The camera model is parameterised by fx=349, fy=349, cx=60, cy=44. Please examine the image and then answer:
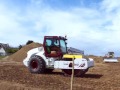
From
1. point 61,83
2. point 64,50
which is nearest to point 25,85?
point 61,83

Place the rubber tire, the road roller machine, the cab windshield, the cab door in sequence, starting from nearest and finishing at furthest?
the road roller machine
the rubber tire
the cab door
the cab windshield

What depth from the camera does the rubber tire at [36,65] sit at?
21594 millimetres

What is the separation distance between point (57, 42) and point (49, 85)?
6.24m

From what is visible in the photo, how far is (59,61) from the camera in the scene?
21.0 metres

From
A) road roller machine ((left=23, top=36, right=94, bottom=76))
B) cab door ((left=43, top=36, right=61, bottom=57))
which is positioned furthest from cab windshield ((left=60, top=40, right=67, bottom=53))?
cab door ((left=43, top=36, right=61, bottom=57))

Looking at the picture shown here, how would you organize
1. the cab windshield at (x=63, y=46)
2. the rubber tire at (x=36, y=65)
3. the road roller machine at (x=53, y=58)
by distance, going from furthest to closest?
the cab windshield at (x=63, y=46) → the rubber tire at (x=36, y=65) → the road roller machine at (x=53, y=58)

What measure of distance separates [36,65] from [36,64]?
0.07 metres

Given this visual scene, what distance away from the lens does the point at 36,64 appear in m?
22.2

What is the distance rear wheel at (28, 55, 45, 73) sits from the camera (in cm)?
2159

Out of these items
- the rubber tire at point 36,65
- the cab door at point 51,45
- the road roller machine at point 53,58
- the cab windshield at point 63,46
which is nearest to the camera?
the road roller machine at point 53,58

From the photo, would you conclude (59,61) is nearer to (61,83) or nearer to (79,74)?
(79,74)

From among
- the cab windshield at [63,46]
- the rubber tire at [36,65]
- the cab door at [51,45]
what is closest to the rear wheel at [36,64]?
the rubber tire at [36,65]

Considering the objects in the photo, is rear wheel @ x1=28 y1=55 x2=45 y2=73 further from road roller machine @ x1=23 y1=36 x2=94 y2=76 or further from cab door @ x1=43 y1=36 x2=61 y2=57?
cab door @ x1=43 y1=36 x2=61 y2=57

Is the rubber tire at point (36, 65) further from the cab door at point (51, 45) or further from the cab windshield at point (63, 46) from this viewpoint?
the cab windshield at point (63, 46)
